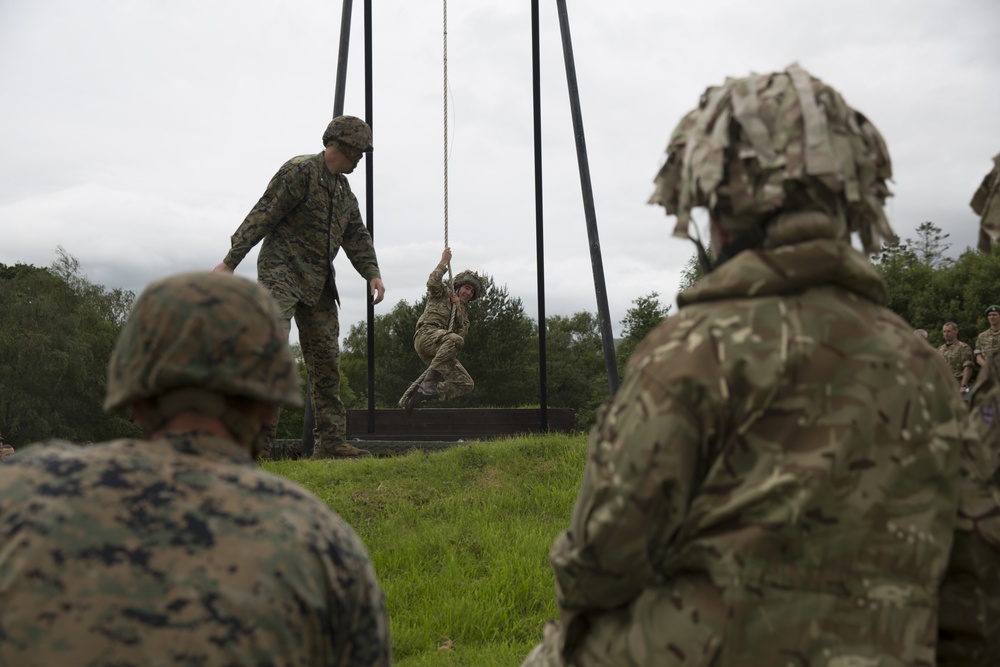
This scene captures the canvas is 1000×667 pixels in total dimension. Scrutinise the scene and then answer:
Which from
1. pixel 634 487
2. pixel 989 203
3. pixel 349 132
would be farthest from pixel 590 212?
pixel 634 487

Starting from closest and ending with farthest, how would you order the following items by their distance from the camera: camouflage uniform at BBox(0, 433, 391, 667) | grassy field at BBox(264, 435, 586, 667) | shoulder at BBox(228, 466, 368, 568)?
1. camouflage uniform at BBox(0, 433, 391, 667)
2. shoulder at BBox(228, 466, 368, 568)
3. grassy field at BBox(264, 435, 586, 667)

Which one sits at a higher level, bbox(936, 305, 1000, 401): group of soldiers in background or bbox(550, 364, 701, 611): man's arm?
bbox(936, 305, 1000, 401): group of soldiers in background

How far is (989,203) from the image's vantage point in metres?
2.77

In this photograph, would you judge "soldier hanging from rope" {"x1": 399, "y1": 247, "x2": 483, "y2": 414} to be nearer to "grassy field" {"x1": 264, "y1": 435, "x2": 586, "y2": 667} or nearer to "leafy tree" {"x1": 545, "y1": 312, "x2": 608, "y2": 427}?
"grassy field" {"x1": 264, "y1": 435, "x2": 586, "y2": 667}

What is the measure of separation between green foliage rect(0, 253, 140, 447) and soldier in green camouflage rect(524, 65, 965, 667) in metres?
38.0

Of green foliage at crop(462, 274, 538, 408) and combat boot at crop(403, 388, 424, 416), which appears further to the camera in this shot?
green foliage at crop(462, 274, 538, 408)

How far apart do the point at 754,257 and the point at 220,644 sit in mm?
Answer: 1214

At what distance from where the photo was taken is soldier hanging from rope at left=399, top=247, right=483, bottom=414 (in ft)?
39.2

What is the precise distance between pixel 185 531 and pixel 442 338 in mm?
10510

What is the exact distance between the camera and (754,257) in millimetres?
1942

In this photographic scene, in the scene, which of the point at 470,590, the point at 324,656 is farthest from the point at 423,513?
the point at 324,656

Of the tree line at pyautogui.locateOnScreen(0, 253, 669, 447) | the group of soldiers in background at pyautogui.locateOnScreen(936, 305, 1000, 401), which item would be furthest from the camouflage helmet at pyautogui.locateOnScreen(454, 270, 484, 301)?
the tree line at pyautogui.locateOnScreen(0, 253, 669, 447)

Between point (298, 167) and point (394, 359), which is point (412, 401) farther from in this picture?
point (394, 359)

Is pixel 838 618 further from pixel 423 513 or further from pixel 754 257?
pixel 423 513
